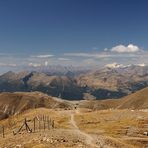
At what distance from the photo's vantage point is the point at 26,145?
207 ft

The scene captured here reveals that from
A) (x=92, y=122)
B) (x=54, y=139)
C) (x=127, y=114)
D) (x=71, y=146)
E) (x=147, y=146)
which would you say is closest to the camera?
(x=71, y=146)

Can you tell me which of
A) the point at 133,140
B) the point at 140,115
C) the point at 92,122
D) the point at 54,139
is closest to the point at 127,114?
the point at 140,115

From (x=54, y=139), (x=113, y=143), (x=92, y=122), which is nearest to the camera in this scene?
(x=54, y=139)

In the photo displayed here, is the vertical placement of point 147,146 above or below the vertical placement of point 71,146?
below

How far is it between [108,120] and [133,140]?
5707 centimetres

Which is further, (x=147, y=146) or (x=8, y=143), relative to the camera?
(x=147, y=146)

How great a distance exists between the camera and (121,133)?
10669 centimetres

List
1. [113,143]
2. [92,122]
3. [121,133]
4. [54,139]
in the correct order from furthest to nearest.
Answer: [92,122]
[121,133]
[113,143]
[54,139]

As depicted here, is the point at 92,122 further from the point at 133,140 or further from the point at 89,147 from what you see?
the point at 89,147

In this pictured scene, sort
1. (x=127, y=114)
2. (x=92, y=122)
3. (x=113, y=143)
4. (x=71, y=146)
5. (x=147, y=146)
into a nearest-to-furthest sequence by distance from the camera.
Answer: (x=71, y=146) < (x=113, y=143) < (x=147, y=146) < (x=92, y=122) < (x=127, y=114)

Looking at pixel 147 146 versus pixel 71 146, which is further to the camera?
pixel 147 146

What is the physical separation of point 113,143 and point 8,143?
2354 cm

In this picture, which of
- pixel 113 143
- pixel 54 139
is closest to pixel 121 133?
pixel 113 143

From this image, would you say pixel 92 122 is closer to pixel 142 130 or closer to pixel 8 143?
pixel 142 130
